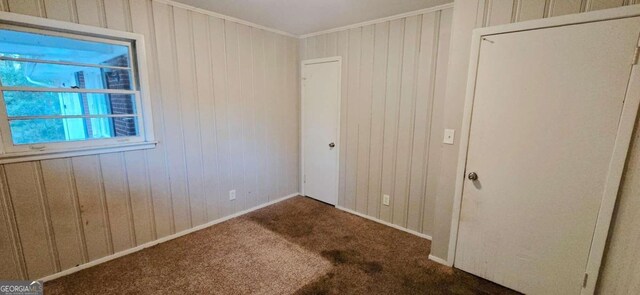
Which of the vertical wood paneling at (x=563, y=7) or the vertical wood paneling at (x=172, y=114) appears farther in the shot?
the vertical wood paneling at (x=172, y=114)

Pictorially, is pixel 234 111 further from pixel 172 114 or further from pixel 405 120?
pixel 405 120

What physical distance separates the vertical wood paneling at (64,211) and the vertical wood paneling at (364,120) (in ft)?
8.72

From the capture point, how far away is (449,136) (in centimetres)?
203

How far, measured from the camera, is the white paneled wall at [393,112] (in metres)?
2.41

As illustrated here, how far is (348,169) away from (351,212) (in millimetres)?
554

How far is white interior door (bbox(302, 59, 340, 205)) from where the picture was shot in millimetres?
3162

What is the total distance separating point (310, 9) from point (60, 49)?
204cm

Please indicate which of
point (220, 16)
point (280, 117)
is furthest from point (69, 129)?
point (280, 117)

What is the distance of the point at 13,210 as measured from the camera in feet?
5.77

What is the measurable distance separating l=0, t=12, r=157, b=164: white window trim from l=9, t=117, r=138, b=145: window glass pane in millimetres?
56

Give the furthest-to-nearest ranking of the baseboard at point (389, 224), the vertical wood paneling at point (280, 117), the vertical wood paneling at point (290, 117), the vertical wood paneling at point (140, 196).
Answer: the vertical wood paneling at point (290, 117) < the vertical wood paneling at point (280, 117) < the baseboard at point (389, 224) < the vertical wood paneling at point (140, 196)

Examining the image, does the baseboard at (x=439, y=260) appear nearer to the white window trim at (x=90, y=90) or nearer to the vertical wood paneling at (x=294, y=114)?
the vertical wood paneling at (x=294, y=114)

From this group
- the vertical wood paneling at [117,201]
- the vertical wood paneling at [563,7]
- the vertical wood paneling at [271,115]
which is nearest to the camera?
the vertical wood paneling at [563,7]

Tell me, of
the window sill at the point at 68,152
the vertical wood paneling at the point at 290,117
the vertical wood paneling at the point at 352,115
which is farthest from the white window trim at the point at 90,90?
the vertical wood paneling at the point at 352,115
